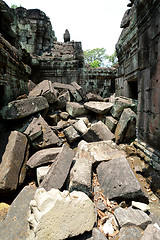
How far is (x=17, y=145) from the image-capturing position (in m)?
2.41

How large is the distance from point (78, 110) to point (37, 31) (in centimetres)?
800

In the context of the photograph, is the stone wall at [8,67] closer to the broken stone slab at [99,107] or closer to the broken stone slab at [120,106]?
the broken stone slab at [99,107]

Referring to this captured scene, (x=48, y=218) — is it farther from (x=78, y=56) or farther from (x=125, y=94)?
(x=78, y=56)

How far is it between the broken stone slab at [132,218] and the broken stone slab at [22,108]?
273 cm

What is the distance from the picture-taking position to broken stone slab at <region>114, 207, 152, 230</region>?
146 centimetres

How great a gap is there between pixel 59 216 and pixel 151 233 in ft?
3.43

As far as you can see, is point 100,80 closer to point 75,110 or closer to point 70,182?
point 75,110

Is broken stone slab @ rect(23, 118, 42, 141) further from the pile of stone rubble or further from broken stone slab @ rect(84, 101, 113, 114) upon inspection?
broken stone slab @ rect(84, 101, 113, 114)

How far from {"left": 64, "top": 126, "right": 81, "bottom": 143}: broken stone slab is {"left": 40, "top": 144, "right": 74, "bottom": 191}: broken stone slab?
3.32ft

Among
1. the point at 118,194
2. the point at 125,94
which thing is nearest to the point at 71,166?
the point at 118,194

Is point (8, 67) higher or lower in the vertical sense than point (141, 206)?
higher

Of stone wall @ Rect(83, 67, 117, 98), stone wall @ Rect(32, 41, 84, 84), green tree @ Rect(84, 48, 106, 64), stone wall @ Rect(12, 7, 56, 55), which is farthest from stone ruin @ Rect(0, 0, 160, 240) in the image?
green tree @ Rect(84, 48, 106, 64)

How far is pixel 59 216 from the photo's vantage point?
4.47ft

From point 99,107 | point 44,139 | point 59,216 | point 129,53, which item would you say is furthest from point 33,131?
point 129,53
